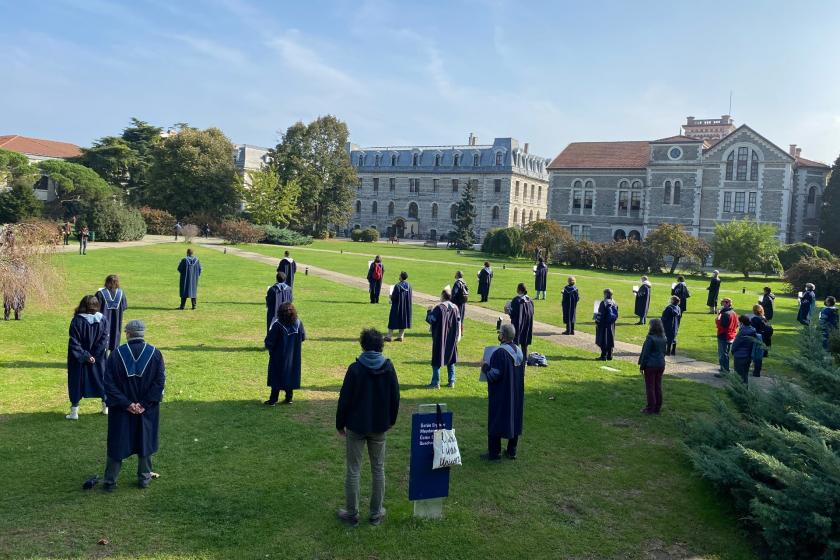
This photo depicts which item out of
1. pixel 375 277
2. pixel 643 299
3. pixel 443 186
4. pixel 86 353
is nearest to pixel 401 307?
pixel 375 277

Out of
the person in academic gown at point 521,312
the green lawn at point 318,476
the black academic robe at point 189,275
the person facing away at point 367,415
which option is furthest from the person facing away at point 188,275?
the person facing away at point 367,415

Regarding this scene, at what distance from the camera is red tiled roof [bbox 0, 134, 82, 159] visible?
75062mm

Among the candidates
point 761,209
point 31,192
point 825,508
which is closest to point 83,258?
point 31,192

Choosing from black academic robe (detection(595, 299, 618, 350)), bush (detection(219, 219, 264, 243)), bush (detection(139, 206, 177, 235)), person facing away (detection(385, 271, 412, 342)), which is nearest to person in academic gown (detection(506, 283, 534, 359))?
black academic robe (detection(595, 299, 618, 350))

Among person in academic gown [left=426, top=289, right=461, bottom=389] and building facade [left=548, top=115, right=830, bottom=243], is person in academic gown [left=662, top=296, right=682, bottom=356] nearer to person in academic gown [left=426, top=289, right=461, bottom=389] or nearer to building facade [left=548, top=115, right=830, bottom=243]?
person in academic gown [left=426, top=289, right=461, bottom=389]

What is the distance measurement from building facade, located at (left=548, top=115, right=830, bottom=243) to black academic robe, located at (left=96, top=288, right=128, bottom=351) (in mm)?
51841

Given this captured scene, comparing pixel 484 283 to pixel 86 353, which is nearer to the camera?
pixel 86 353

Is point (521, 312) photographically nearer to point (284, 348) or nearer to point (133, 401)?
point (284, 348)

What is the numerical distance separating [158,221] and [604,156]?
41.9 metres

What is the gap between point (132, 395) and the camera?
652 centimetres

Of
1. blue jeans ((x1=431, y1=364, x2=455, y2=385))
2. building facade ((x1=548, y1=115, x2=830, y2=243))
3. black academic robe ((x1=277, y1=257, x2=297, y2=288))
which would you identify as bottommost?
blue jeans ((x1=431, y1=364, x2=455, y2=385))

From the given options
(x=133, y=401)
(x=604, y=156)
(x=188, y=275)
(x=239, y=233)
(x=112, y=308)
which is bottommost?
(x=133, y=401)

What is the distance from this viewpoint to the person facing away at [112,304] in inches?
404

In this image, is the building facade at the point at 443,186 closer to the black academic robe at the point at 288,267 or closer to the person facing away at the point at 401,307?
the black academic robe at the point at 288,267
